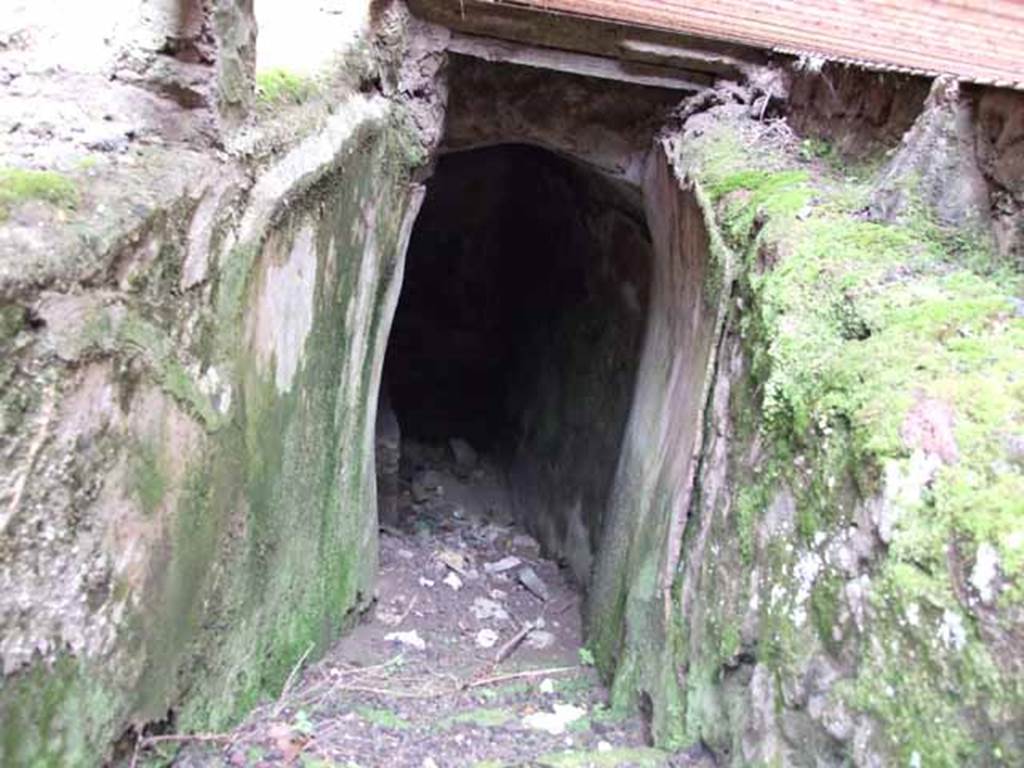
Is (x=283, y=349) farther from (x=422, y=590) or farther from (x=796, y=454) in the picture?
(x=422, y=590)

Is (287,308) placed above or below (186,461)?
above

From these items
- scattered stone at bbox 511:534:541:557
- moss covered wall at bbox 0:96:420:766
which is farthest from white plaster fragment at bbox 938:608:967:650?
scattered stone at bbox 511:534:541:557

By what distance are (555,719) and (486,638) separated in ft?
4.61

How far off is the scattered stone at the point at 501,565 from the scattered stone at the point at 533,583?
11cm

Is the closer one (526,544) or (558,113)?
(558,113)

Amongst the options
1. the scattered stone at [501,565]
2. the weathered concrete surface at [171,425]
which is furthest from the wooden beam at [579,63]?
the scattered stone at [501,565]

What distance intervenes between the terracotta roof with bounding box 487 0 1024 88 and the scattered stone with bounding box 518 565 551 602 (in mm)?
3323

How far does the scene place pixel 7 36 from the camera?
2324mm

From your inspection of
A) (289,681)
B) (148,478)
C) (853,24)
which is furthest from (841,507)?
(853,24)

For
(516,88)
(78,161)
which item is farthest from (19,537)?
(516,88)

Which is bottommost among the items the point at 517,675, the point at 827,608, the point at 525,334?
the point at 517,675

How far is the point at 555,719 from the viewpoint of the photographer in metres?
3.32

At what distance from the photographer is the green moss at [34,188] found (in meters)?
1.70

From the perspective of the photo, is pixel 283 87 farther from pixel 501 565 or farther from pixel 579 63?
pixel 501 565
